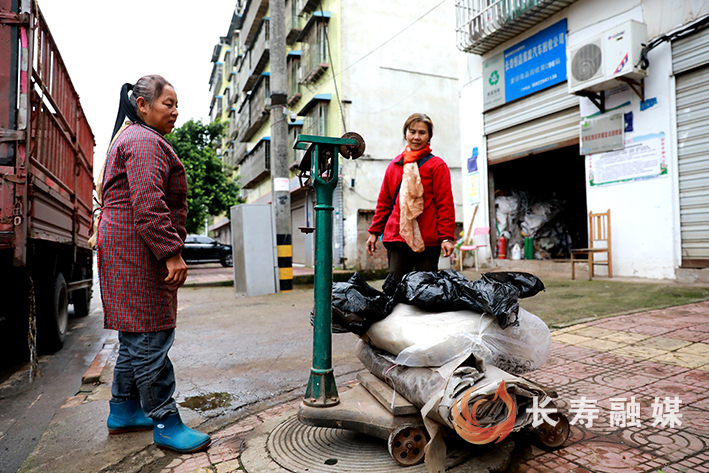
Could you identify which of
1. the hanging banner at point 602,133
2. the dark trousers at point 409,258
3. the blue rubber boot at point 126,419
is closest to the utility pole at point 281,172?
the hanging banner at point 602,133

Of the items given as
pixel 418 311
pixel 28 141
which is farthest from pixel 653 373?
pixel 28 141

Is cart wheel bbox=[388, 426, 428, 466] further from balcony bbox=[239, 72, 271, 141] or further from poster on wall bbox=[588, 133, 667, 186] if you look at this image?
balcony bbox=[239, 72, 271, 141]

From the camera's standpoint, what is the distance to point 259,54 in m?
21.8

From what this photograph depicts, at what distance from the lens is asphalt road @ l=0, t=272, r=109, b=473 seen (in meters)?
2.51

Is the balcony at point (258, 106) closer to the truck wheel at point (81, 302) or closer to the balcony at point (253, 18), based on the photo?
the balcony at point (253, 18)

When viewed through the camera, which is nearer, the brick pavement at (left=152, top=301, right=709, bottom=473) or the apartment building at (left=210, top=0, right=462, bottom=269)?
the brick pavement at (left=152, top=301, right=709, bottom=473)

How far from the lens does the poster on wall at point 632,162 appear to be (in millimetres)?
7371

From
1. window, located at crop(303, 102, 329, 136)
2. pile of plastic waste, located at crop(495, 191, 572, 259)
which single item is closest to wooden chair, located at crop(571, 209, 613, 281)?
pile of plastic waste, located at crop(495, 191, 572, 259)

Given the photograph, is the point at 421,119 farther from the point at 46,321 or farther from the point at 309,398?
the point at 46,321

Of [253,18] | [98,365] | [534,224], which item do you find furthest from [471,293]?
[253,18]

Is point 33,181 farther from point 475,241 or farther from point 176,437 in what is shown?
point 475,241

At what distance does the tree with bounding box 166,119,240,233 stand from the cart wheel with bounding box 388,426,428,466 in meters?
17.7

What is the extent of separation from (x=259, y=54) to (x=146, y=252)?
71.1ft

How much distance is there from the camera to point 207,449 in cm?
222
